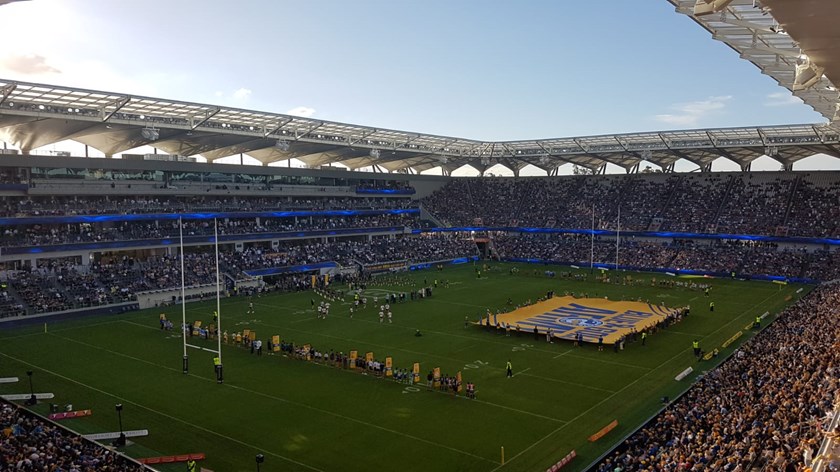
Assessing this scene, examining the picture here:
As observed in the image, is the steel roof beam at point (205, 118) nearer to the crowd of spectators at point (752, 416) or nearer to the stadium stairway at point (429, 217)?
the stadium stairway at point (429, 217)

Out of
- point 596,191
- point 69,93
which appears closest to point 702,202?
point 596,191

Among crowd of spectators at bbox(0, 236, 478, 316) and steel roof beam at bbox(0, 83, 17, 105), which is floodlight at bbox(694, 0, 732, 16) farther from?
crowd of spectators at bbox(0, 236, 478, 316)

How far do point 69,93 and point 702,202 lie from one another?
66.2m

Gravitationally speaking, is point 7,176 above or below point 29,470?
above

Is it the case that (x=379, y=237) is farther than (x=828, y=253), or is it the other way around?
(x=379, y=237)

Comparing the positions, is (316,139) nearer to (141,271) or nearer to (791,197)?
(141,271)

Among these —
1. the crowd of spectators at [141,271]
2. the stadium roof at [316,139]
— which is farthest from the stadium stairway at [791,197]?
the crowd of spectators at [141,271]

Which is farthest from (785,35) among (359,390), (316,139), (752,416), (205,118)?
(316,139)

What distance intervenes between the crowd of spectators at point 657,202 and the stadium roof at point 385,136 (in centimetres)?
261

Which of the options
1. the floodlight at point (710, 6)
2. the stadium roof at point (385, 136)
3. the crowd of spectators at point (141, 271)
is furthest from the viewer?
the crowd of spectators at point (141, 271)

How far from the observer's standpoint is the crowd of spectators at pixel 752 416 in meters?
15.7

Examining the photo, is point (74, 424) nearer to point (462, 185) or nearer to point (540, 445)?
point (540, 445)

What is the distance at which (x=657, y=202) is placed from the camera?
252ft

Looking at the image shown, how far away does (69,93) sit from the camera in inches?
1737
